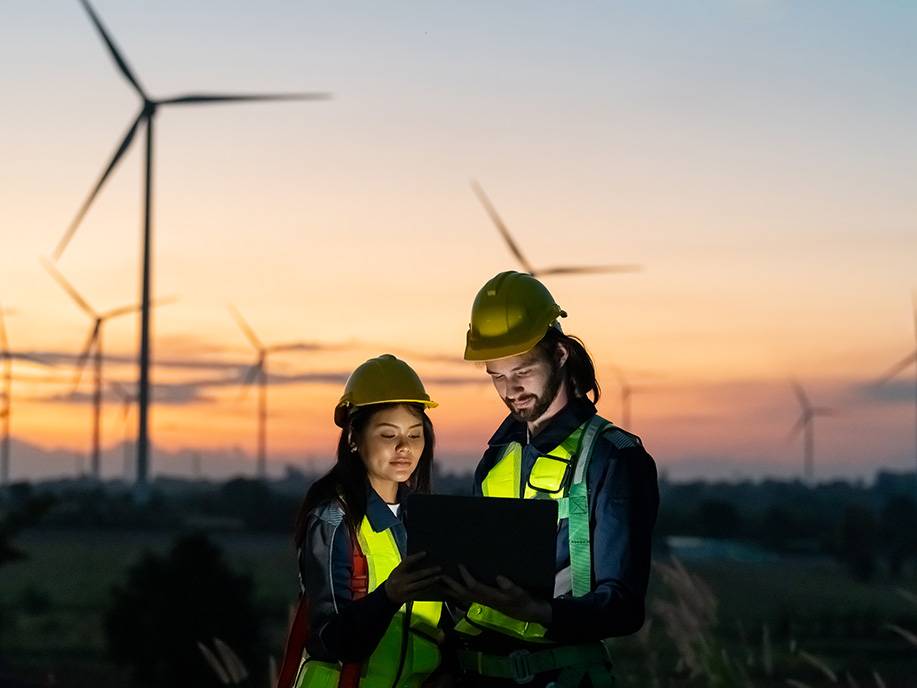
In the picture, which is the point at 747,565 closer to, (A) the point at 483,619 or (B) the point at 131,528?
(B) the point at 131,528

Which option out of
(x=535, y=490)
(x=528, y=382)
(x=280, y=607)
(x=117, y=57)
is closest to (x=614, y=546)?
(x=535, y=490)

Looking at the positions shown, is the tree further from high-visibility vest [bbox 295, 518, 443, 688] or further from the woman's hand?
the woman's hand

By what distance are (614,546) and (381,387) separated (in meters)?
1.95

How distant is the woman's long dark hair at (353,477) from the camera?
8.67 meters

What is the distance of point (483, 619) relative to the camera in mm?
7801

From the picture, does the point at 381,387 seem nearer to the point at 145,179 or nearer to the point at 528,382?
the point at 528,382

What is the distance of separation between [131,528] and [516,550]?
76.9 m

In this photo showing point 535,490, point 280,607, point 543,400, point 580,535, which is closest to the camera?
point 580,535

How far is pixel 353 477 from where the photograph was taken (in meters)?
8.80

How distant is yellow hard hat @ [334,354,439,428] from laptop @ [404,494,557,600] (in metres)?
1.57

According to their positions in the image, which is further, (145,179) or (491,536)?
(145,179)

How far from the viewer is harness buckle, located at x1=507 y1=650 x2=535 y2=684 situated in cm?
762

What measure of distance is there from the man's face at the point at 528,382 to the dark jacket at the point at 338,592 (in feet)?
3.84

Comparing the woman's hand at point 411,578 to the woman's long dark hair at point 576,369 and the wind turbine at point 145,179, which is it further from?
the wind turbine at point 145,179
